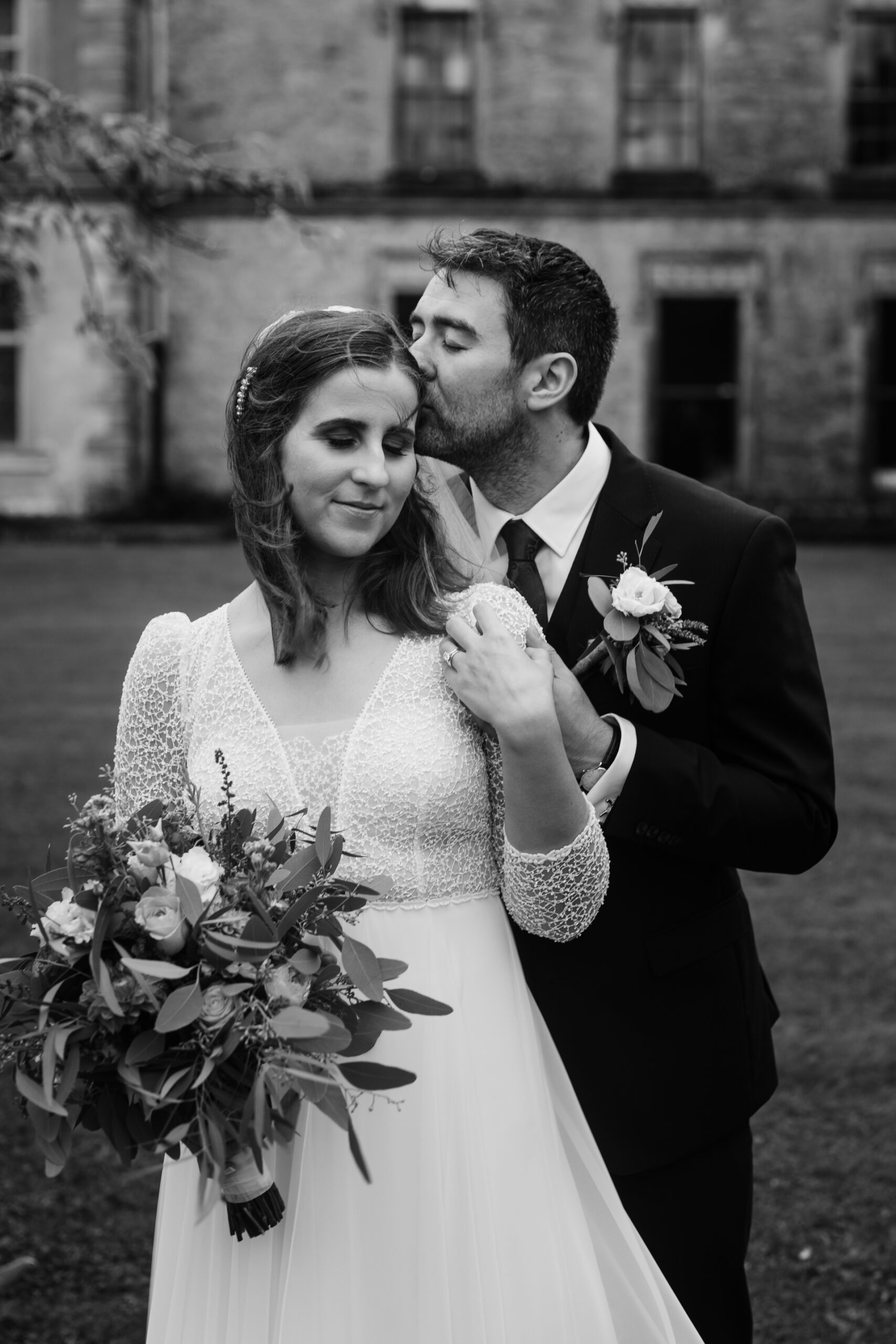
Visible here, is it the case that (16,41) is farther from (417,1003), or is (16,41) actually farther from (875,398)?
(417,1003)

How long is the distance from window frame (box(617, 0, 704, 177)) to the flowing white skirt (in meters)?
19.9

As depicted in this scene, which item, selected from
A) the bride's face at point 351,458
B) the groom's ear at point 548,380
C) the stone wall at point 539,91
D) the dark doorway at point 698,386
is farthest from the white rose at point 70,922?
the stone wall at point 539,91

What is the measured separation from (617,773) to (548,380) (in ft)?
2.83

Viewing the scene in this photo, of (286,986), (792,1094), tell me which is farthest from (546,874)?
(792,1094)

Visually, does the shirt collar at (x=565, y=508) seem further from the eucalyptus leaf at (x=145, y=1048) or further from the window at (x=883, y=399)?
the window at (x=883, y=399)

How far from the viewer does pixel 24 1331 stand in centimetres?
419

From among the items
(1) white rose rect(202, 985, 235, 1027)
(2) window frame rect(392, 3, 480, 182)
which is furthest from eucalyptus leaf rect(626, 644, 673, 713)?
(2) window frame rect(392, 3, 480, 182)

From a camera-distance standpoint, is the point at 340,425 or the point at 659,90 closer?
the point at 340,425

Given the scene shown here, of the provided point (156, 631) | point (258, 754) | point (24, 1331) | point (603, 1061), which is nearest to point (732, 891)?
point (603, 1061)

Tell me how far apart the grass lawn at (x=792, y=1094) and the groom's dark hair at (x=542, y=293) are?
73.6 inches

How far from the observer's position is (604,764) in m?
2.86

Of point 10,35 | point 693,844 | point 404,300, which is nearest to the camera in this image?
point 693,844

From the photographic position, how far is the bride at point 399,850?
263cm

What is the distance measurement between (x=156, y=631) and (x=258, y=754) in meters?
0.41
